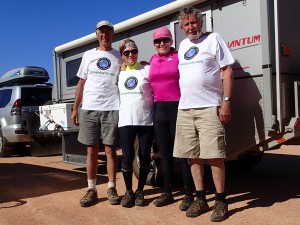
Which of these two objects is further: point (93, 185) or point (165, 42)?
point (93, 185)

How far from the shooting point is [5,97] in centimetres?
1016

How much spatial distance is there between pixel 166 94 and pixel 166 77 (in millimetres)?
181

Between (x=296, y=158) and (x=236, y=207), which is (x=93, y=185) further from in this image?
(x=296, y=158)

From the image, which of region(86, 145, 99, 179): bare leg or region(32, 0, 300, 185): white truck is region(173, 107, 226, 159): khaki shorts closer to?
region(32, 0, 300, 185): white truck

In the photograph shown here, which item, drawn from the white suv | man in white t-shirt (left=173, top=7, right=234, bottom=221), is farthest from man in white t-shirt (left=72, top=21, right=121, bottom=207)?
the white suv

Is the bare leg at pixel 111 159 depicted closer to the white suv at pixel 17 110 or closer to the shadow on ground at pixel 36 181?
the shadow on ground at pixel 36 181

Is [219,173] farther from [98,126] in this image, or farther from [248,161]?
[248,161]

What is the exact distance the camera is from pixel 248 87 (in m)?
4.35

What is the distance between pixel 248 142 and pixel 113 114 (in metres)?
1.53

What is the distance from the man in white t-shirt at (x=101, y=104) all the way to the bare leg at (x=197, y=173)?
98 cm

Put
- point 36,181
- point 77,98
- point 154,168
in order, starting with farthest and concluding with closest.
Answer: point 36,181 < point 154,168 < point 77,98

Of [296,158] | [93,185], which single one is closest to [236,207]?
[93,185]

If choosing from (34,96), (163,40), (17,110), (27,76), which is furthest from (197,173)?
(27,76)

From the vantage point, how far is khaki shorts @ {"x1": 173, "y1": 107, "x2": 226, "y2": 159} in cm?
382
